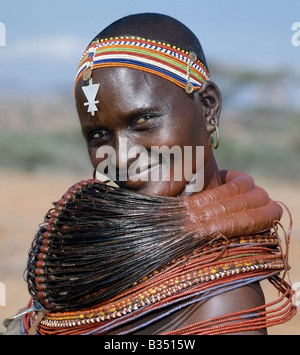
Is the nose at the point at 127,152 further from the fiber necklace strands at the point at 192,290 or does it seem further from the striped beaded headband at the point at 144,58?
the fiber necklace strands at the point at 192,290

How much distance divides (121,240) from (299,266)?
7342 mm

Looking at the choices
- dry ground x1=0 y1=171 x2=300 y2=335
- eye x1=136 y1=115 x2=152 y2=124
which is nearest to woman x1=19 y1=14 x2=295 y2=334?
eye x1=136 y1=115 x2=152 y2=124

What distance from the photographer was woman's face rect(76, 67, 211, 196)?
7.42 feet

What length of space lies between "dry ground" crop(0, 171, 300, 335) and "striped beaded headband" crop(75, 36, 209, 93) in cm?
504

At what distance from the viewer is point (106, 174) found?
246 centimetres

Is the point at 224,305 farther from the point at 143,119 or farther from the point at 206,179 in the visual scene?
the point at 143,119

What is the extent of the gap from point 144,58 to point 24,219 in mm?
10907

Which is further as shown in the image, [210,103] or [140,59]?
[210,103]

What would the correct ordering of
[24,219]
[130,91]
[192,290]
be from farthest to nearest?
[24,219] < [130,91] < [192,290]

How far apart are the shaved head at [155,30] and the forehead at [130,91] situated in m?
0.18

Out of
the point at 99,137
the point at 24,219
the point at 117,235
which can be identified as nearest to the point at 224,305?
the point at 117,235

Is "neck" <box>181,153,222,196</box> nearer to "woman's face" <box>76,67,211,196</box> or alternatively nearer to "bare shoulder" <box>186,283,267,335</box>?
"woman's face" <box>76,67,211,196</box>

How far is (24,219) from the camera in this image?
12734mm

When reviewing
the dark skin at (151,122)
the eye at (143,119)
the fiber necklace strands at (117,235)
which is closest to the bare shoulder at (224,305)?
the dark skin at (151,122)
